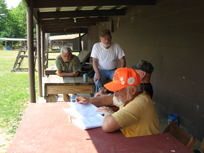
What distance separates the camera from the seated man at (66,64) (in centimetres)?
476

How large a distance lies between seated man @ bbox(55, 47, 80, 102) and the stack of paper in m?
2.41

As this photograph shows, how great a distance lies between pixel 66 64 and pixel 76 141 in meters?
3.47

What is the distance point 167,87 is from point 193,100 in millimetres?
863

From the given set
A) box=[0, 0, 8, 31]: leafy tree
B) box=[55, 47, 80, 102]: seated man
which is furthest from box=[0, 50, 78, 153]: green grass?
box=[0, 0, 8, 31]: leafy tree

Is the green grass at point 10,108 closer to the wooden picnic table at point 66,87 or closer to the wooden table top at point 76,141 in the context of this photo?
the wooden picnic table at point 66,87

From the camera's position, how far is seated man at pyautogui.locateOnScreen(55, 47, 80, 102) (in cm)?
476

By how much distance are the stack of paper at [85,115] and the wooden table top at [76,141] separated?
0.07 metres

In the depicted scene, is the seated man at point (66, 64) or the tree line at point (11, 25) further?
the tree line at point (11, 25)

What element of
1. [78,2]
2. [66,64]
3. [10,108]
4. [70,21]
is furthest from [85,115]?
[70,21]

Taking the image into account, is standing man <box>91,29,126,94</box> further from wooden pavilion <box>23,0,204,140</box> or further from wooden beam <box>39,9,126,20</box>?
wooden beam <box>39,9,126,20</box>

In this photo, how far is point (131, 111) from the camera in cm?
175

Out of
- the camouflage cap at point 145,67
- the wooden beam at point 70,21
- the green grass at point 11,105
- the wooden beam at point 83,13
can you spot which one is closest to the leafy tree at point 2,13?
the wooden beam at point 70,21

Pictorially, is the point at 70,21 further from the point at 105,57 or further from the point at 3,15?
the point at 3,15

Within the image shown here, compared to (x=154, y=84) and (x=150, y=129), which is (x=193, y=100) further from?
(x=150, y=129)
